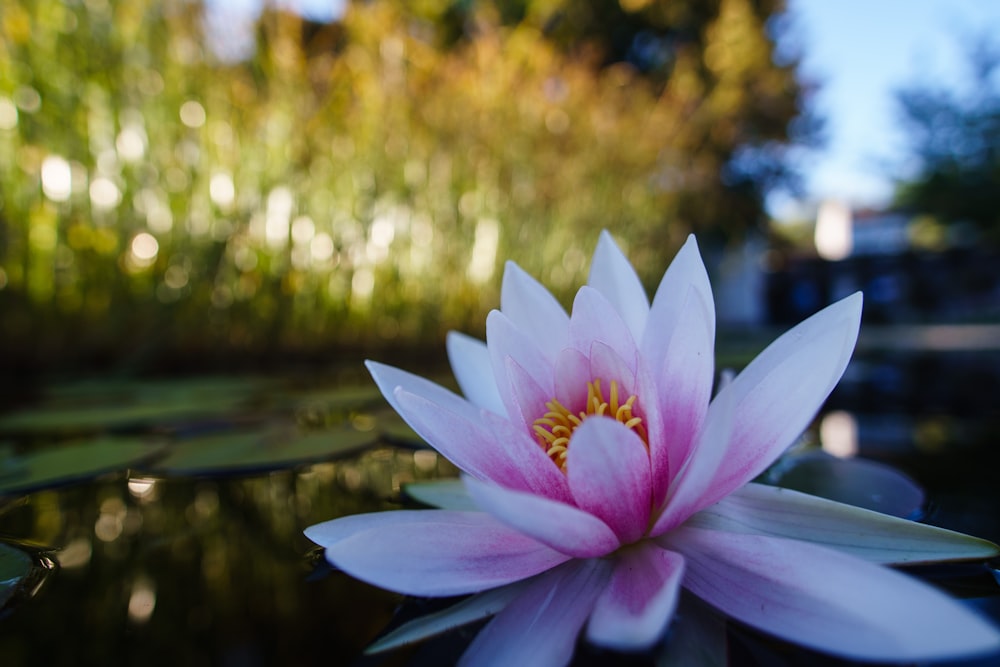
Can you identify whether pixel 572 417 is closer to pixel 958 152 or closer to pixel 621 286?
pixel 621 286

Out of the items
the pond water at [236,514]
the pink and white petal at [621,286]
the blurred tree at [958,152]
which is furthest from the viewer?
the blurred tree at [958,152]

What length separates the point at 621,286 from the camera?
40 centimetres

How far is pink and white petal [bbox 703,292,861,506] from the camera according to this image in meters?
0.27

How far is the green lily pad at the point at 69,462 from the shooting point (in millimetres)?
568

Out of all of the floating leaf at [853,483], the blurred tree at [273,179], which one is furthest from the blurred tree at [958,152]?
the floating leaf at [853,483]

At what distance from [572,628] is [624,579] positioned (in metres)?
0.03

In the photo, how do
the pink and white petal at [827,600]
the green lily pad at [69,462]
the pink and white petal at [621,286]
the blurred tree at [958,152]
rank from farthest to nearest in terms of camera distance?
the blurred tree at [958,152], the green lily pad at [69,462], the pink and white petal at [621,286], the pink and white petal at [827,600]

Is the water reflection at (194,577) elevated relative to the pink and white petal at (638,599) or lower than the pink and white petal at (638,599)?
lower

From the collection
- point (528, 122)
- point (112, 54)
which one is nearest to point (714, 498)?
point (112, 54)

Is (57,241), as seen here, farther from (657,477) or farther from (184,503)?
(657,477)

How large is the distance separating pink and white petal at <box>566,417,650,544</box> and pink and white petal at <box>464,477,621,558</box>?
1 centimetres

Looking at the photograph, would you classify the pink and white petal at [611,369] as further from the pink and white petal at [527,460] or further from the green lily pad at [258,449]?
the green lily pad at [258,449]

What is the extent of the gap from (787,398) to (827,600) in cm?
9

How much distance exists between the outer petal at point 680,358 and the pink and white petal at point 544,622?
0.18ft
